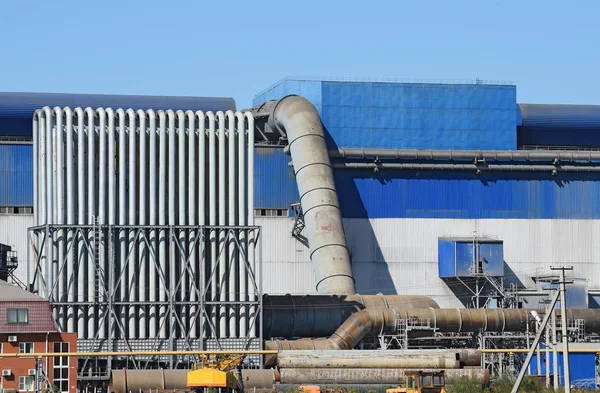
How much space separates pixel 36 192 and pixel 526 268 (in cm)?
3649

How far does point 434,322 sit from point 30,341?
25.7m

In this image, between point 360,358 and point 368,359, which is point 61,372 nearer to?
point 360,358

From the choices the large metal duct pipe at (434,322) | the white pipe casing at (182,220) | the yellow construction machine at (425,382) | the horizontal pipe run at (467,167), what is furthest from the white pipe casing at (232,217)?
the yellow construction machine at (425,382)

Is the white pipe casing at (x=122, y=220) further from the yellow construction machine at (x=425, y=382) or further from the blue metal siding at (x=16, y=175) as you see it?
the yellow construction machine at (x=425, y=382)

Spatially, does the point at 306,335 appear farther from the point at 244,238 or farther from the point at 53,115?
the point at 53,115

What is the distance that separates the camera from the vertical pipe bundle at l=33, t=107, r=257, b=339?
235 feet

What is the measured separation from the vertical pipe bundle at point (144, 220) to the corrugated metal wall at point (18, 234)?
14948mm

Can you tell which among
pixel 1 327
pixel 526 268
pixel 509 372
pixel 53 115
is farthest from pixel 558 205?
pixel 1 327

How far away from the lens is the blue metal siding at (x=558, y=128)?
9894 centimetres

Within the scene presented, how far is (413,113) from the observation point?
94.5 metres

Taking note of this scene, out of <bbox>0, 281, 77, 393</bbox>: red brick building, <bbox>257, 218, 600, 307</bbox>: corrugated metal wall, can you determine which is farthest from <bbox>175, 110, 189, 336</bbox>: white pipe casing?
<bbox>257, 218, 600, 307</bbox>: corrugated metal wall

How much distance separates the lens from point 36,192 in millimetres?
73125

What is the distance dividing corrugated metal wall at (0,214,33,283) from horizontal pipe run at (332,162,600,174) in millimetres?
20563

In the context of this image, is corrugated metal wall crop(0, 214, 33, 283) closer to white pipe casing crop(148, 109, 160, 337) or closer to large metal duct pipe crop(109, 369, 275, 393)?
white pipe casing crop(148, 109, 160, 337)
